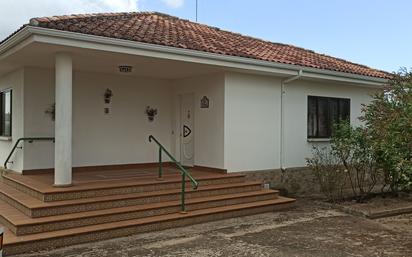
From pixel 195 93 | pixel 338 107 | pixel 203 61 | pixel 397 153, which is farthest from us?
pixel 338 107

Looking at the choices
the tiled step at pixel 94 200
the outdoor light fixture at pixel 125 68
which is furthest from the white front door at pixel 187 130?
the tiled step at pixel 94 200

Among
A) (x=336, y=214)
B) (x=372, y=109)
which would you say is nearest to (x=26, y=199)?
(x=336, y=214)

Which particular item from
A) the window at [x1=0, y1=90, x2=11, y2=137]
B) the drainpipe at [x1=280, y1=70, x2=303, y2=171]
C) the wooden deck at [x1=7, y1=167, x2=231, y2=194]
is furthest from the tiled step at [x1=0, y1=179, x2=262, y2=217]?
the drainpipe at [x1=280, y1=70, x2=303, y2=171]

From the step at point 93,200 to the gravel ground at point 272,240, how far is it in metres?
Answer: 0.89

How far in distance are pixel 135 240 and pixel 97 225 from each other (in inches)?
30.6

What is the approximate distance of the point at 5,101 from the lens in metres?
11.9

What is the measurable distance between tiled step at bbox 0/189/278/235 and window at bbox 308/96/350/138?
423cm

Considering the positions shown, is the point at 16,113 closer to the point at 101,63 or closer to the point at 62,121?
the point at 101,63

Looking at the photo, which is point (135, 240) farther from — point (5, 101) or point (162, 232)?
point (5, 101)

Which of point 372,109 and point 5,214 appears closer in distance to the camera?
point 5,214

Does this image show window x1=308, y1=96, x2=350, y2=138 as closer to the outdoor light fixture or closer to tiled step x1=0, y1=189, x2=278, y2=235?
tiled step x1=0, y1=189, x2=278, y2=235

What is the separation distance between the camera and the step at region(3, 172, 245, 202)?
7.90m

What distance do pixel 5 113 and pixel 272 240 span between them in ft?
27.8

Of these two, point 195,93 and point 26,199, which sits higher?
point 195,93
